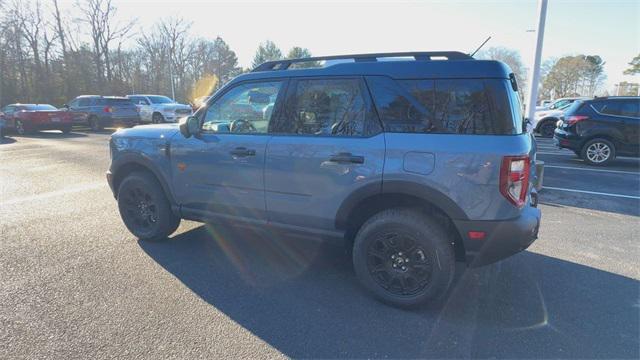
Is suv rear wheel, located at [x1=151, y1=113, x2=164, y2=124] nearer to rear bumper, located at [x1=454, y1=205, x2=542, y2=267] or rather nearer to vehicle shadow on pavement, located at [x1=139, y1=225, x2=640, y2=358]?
vehicle shadow on pavement, located at [x1=139, y1=225, x2=640, y2=358]

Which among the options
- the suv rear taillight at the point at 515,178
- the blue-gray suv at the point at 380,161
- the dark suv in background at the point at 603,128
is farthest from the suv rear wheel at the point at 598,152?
the suv rear taillight at the point at 515,178

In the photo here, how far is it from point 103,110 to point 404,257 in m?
19.3

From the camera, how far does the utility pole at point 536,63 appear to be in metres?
8.03

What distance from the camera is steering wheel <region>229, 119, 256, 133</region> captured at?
3.51m

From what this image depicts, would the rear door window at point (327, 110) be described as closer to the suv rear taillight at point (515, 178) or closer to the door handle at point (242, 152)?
the door handle at point (242, 152)

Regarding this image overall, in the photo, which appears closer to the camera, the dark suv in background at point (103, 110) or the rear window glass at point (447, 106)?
the rear window glass at point (447, 106)

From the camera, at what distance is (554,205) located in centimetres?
584

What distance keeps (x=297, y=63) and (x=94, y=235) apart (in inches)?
129

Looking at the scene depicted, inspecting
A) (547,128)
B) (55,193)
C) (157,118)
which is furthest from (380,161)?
(157,118)

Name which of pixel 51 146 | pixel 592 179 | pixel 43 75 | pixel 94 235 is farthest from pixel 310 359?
pixel 43 75

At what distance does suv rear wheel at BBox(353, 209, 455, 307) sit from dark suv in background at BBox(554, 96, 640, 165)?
27.8ft

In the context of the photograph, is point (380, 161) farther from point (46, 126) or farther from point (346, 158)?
point (46, 126)

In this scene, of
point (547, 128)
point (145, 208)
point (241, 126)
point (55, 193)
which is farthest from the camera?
point (547, 128)

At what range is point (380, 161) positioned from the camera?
2818 millimetres
